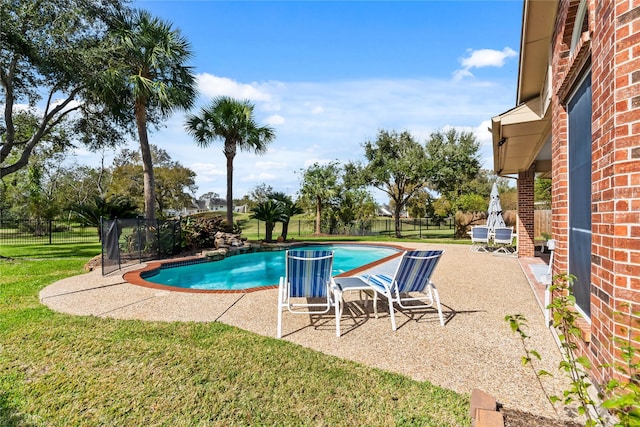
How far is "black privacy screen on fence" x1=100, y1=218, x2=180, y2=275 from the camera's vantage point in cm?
788

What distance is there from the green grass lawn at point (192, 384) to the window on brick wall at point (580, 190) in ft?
5.07

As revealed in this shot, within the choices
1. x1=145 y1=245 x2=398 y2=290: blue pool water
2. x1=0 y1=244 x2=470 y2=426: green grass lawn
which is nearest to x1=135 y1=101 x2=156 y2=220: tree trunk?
x1=145 y1=245 x2=398 y2=290: blue pool water

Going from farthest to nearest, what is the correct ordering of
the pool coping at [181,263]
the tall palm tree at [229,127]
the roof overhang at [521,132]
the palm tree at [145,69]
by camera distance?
1. the tall palm tree at [229,127]
2. the palm tree at [145,69]
3. the pool coping at [181,263]
4. the roof overhang at [521,132]

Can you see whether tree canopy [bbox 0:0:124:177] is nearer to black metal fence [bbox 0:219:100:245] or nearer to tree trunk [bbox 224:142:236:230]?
tree trunk [bbox 224:142:236:230]

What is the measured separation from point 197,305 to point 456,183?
20.8 meters

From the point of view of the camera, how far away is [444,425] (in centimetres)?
214

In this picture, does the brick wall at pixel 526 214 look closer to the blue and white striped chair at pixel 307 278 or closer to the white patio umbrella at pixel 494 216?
the white patio umbrella at pixel 494 216

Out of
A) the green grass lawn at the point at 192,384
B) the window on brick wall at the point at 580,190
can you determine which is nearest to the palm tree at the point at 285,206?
the green grass lawn at the point at 192,384

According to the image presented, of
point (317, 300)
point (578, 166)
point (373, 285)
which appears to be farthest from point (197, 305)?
point (578, 166)

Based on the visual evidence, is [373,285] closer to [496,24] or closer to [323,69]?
[496,24]

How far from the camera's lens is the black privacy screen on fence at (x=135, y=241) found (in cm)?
788

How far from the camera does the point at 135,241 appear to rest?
9.66m

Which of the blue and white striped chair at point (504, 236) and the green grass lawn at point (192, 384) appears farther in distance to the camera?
the blue and white striped chair at point (504, 236)

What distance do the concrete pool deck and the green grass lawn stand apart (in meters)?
0.35
